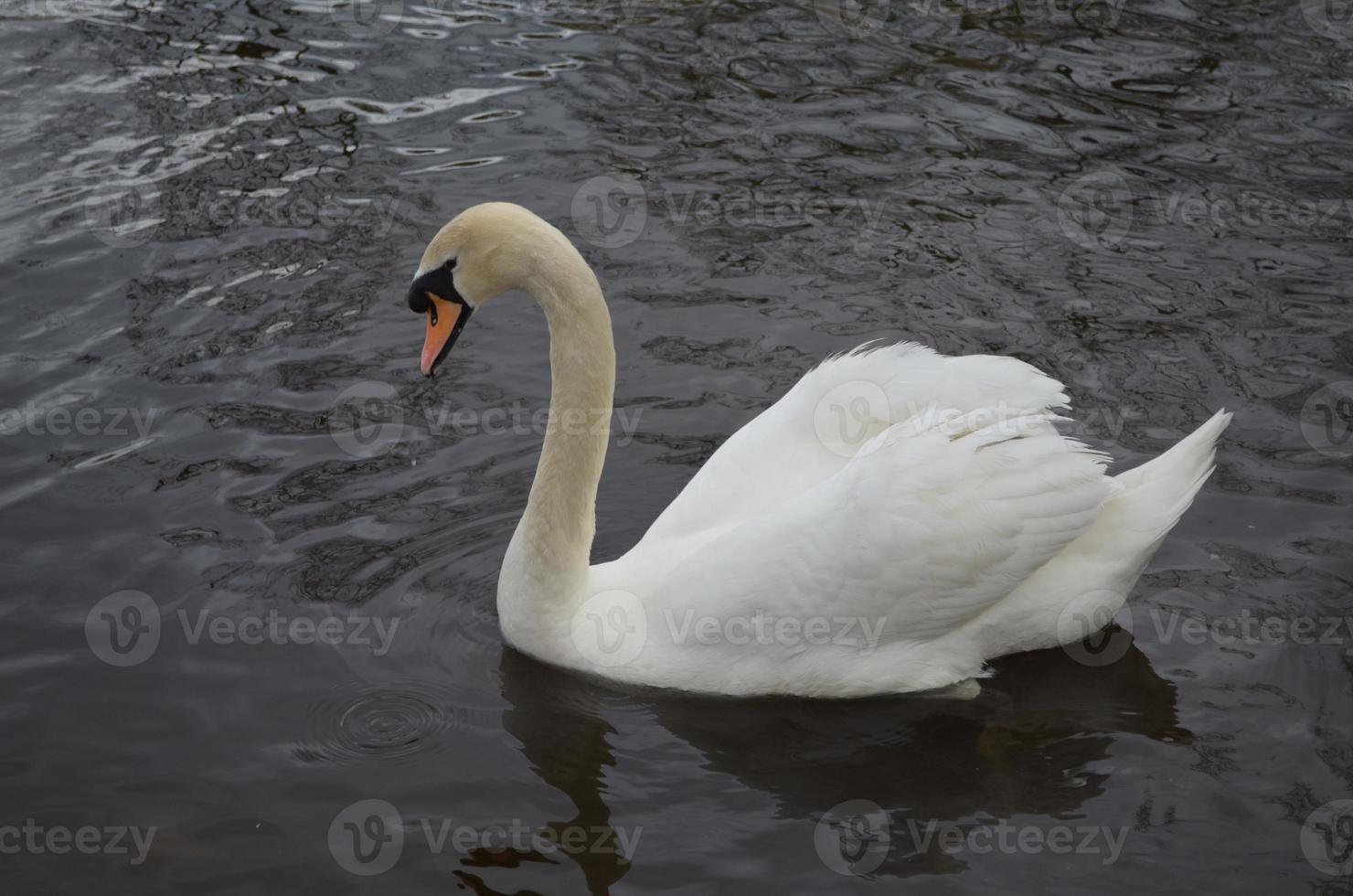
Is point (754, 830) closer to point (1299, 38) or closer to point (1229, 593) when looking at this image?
point (1229, 593)

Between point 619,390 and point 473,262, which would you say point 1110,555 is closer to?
point 473,262

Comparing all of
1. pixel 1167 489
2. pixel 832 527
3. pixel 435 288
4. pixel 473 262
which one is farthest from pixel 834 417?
pixel 435 288

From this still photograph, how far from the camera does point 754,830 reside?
18.6 ft

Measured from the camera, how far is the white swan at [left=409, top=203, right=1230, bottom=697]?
6.06 metres

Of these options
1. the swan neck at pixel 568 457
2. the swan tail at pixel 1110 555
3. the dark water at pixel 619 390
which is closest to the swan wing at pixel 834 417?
the swan neck at pixel 568 457

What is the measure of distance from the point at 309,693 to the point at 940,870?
280cm

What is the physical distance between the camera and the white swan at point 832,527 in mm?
6062

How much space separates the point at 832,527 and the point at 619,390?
2.92 metres

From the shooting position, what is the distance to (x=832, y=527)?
237 inches

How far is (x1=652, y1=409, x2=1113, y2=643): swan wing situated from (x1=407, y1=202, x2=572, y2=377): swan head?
56.7 inches

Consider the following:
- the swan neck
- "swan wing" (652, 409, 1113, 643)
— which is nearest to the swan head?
the swan neck

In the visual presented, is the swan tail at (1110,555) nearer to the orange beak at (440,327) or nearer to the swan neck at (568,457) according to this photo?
the swan neck at (568,457)

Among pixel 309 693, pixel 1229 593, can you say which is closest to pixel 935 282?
pixel 1229 593

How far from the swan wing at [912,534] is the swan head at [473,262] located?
1.44 metres
